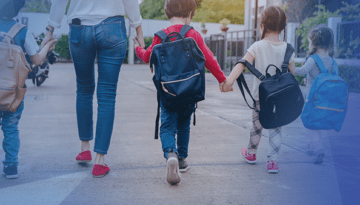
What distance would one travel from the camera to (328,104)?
377 cm

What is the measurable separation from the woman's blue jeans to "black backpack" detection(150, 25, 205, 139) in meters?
0.39

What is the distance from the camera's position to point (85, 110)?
354 centimetres

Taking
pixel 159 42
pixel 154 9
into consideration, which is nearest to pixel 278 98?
pixel 159 42

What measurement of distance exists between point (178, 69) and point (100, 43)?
0.68 m

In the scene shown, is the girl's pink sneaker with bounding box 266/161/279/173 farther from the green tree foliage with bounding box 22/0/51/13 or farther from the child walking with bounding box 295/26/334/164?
the green tree foliage with bounding box 22/0/51/13

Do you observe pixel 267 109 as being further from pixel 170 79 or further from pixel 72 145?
pixel 72 145

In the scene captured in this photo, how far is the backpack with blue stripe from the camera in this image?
3.76 metres

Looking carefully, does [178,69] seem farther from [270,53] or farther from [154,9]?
[154,9]

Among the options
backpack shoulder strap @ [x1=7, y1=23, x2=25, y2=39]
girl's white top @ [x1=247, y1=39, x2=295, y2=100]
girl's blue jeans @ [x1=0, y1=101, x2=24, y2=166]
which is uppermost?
backpack shoulder strap @ [x1=7, y1=23, x2=25, y2=39]

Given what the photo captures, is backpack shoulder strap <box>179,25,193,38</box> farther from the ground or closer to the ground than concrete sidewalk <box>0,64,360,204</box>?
farther from the ground

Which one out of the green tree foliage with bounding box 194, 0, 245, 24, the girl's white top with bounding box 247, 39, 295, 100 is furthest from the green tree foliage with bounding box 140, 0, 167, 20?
the girl's white top with bounding box 247, 39, 295, 100

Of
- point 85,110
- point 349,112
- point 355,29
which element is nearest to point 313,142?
point 85,110

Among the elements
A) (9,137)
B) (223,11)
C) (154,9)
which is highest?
(154,9)

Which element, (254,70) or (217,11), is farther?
(217,11)
